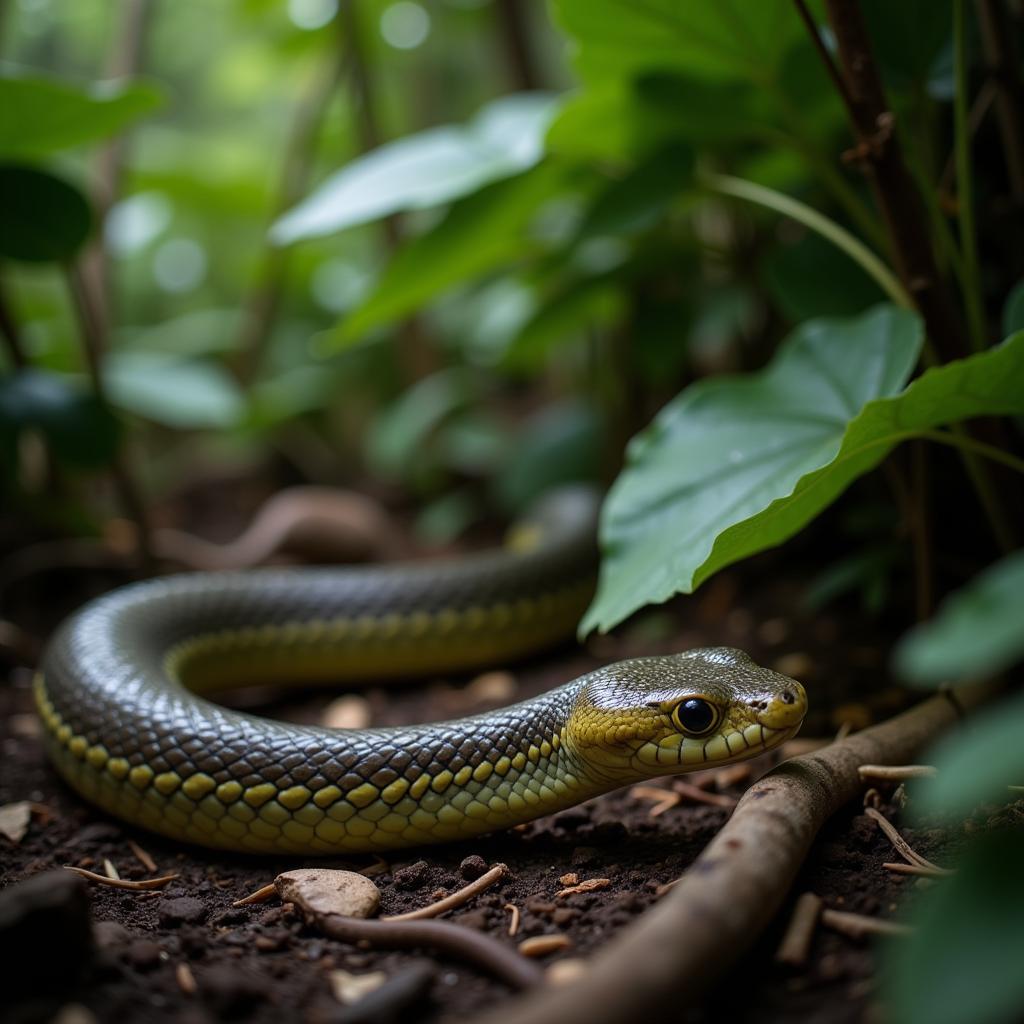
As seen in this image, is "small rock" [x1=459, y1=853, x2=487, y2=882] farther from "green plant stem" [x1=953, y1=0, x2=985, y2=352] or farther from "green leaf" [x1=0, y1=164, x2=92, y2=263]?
"green leaf" [x1=0, y1=164, x2=92, y2=263]

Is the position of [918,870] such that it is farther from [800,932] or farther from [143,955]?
[143,955]

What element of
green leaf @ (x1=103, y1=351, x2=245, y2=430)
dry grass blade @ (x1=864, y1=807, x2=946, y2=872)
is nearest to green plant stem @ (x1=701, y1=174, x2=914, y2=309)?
dry grass blade @ (x1=864, y1=807, x2=946, y2=872)

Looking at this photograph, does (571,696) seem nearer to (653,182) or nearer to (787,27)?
(653,182)

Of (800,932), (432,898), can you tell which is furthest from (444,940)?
(800,932)

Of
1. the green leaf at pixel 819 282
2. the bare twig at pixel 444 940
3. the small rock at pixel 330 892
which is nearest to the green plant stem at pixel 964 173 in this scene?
the green leaf at pixel 819 282

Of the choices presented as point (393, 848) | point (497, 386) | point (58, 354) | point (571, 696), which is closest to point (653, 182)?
point (571, 696)

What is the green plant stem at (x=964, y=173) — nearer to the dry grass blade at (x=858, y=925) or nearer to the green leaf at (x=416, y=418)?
the dry grass blade at (x=858, y=925)
